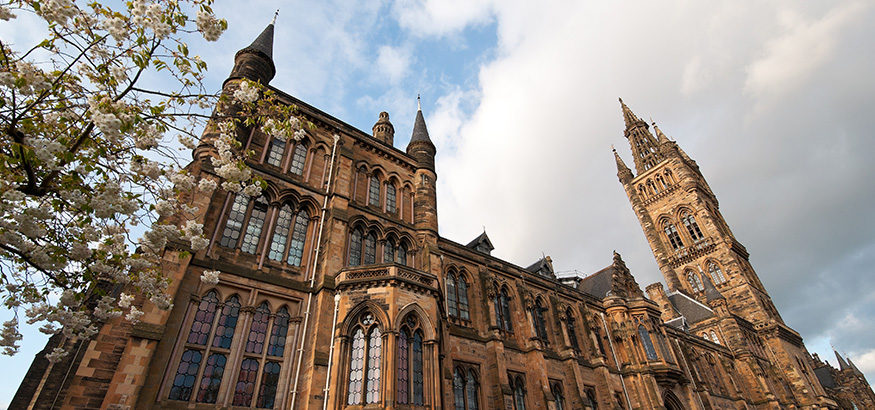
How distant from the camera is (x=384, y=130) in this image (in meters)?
27.0

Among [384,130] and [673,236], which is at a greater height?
[673,236]

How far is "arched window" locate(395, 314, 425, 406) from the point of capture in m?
12.6

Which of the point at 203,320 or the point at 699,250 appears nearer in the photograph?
the point at 203,320

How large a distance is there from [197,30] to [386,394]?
9891mm

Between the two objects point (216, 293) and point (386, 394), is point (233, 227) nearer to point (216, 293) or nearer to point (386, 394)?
point (216, 293)

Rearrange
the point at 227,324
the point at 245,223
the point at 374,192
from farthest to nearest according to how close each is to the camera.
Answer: the point at 374,192
the point at 245,223
the point at 227,324

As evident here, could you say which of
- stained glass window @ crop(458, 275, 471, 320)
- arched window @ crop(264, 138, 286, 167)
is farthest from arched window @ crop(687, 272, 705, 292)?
arched window @ crop(264, 138, 286, 167)

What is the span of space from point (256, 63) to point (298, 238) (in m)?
7.54

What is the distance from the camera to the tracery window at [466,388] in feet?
56.3

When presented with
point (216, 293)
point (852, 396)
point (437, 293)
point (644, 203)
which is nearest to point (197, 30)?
point (216, 293)

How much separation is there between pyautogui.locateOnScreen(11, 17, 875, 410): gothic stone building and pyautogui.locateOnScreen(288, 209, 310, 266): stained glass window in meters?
0.04

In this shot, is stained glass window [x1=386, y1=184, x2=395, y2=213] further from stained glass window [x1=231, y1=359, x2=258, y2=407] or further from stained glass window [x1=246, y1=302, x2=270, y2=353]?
stained glass window [x1=231, y1=359, x2=258, y2=407]

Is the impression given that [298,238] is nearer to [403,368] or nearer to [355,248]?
[355,248]

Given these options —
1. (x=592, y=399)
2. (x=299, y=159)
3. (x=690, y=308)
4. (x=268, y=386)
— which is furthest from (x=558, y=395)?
(x=690, y=308)
